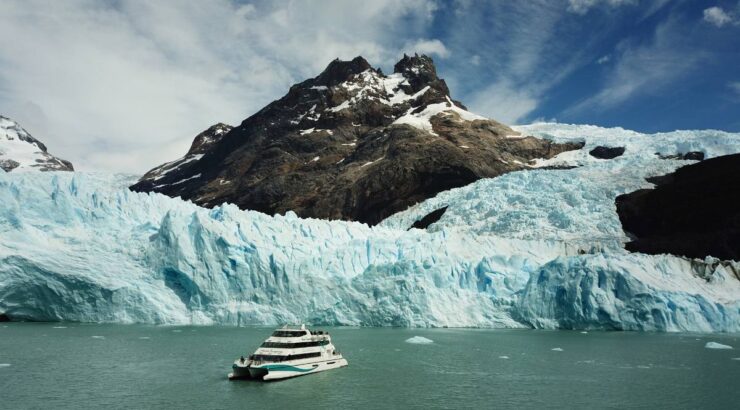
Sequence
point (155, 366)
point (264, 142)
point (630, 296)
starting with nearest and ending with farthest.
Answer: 1. point (155, 366)
2. point (630, 296)
3. point (264, 142)

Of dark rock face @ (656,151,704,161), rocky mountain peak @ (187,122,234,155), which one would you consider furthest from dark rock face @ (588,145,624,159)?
rocky mountain peak @ (187,122,234,155)

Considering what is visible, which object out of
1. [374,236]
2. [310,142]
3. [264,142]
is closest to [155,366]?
[374,236]

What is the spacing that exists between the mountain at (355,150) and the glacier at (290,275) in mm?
42282

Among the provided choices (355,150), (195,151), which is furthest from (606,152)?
(195,151)

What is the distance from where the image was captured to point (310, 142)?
10588 cm

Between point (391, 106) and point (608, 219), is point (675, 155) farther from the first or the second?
point (391, 106)

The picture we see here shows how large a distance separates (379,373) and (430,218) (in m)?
44.1

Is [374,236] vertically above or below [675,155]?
below

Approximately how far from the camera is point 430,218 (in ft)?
211

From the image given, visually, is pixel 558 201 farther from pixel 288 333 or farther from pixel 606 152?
pixel 606 152

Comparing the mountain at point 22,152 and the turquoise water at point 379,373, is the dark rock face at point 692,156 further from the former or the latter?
the mountain at point 22,152

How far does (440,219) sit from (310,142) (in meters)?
50.5

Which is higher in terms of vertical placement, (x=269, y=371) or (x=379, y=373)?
(x=269, y=371)

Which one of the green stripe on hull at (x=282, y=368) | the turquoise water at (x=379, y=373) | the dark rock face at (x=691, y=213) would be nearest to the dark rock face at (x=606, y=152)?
the dark rock face at (x=691, y=213)
